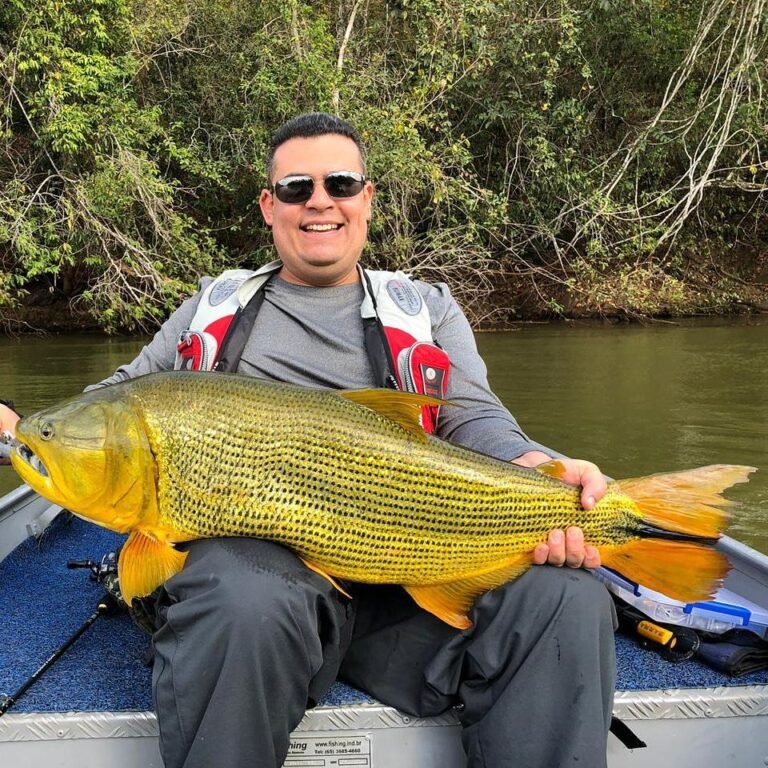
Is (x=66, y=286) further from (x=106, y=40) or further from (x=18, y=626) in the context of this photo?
(x=18, y=626)

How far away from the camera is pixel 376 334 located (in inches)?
101

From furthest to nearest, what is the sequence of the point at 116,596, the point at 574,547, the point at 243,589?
1. the point at 116,596
2. the point at 574,547
3. the point at 243,589

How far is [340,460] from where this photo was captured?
190 cm

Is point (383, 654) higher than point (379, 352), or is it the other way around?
point (379, 352)

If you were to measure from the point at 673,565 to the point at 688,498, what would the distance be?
173mm

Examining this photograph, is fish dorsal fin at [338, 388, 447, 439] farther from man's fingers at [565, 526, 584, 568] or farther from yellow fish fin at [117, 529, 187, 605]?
yellow fish fin at [117, 529, 187, 605]

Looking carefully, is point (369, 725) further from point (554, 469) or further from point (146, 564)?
point (554, 469)

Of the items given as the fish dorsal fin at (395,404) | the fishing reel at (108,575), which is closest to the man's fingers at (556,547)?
the fish dorsal fin at (395,404)

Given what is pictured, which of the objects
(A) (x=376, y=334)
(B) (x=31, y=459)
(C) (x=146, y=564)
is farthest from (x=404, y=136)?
(C) (x=146, y=564)

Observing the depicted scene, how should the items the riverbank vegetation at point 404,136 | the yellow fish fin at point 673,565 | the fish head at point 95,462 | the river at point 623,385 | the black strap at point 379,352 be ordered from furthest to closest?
the riverbank vegetation at point 404,136 → the river at point 623,385 → the black strap at point 379,352 → the yellow fish fin at point 673,565 → the fish head at point 95,462

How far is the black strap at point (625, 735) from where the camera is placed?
1939 mm

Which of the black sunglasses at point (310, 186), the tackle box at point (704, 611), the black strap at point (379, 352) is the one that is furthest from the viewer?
the black sunglasses at point (310, 186)

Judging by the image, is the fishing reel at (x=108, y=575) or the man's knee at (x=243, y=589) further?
the fishing reel at (x=108, y=575)

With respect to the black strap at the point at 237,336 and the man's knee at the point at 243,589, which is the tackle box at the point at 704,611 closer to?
the man's knee at the point at 243,589
